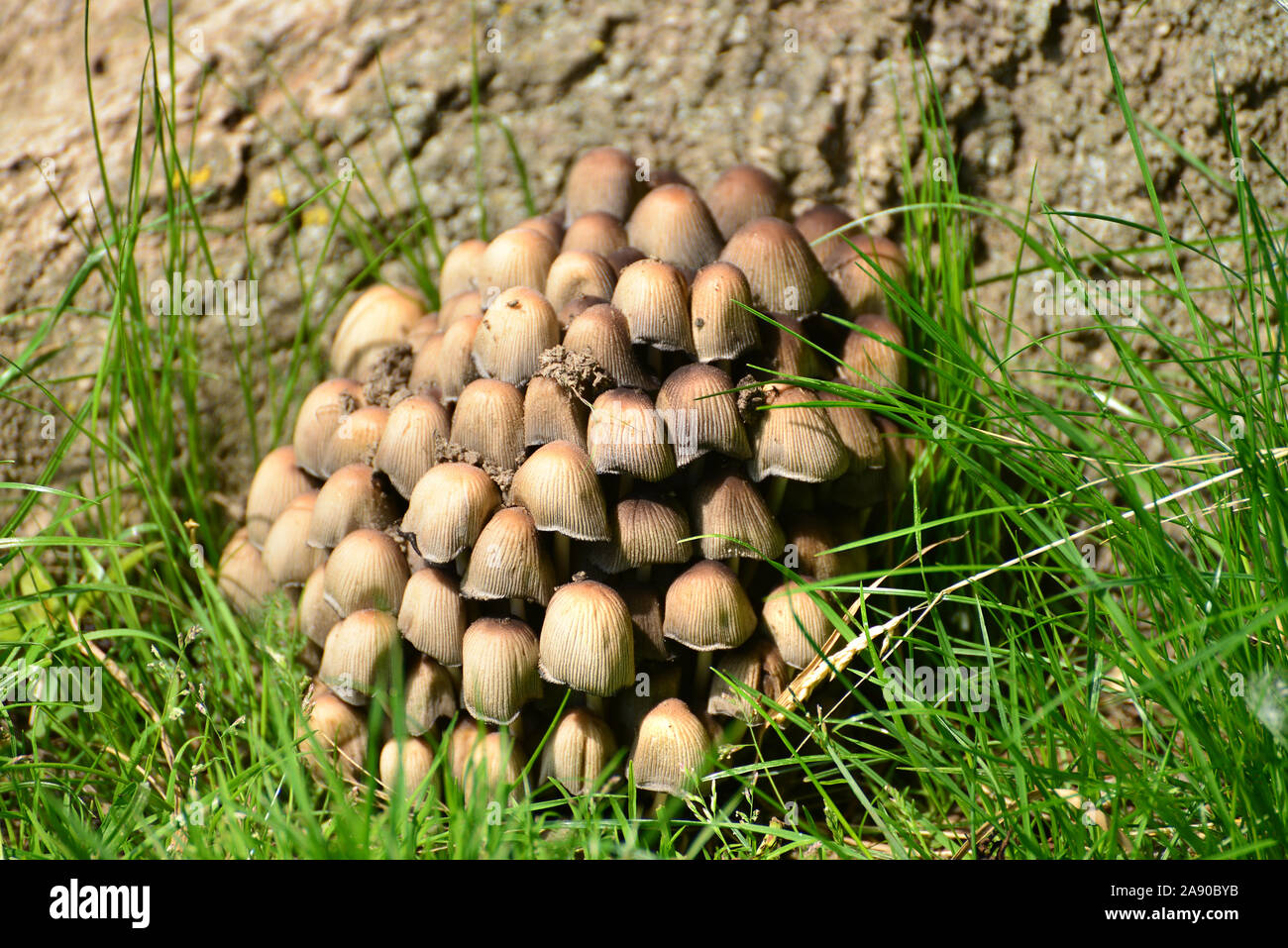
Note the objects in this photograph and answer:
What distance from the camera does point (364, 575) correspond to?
171 cm

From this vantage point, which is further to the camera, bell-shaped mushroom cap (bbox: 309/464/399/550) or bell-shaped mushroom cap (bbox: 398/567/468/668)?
bell-shaped mushroom cap (bbox: 309/464/399/550)

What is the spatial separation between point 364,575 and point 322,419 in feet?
1.20

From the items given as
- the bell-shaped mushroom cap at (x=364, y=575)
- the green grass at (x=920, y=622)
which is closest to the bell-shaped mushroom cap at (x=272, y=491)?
the green grass at (x=920, y=622)

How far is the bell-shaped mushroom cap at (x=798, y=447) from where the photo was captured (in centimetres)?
167

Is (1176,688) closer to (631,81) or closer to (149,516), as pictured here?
(631,81)

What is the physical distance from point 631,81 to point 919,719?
159cm

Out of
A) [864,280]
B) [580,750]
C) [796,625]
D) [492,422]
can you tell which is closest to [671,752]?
[580,750]

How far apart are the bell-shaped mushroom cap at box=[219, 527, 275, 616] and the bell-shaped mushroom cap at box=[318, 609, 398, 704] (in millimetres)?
328

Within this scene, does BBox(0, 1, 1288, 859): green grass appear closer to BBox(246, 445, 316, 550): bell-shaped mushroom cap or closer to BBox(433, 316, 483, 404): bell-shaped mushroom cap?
BBox(246, 445, 316, 550): bell-shaped mushroom cap

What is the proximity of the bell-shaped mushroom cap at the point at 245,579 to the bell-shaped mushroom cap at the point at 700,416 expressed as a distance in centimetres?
87

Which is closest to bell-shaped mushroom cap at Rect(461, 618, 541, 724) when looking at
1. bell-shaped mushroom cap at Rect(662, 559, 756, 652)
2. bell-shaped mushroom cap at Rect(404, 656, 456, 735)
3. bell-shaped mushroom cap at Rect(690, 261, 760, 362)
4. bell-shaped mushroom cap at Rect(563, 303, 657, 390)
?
bell-shaped mushroom cap at Rect(404, 656, 456, 735)

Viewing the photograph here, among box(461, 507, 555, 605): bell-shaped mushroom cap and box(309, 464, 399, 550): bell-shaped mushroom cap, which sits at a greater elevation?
box(309, 464, 399, 550): bell-shaped mushroom cap

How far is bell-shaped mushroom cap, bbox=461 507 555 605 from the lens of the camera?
159 cm

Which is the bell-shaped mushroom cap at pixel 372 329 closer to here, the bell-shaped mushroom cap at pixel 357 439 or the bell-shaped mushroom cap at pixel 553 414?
the bell-shaped mushroom cap at pixel 357 439
